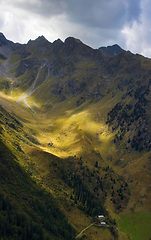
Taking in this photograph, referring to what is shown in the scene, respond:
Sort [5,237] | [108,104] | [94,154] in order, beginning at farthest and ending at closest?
[108,104], [94,154], [5,237]

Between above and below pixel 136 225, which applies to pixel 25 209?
above

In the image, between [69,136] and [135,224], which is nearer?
[135,224]

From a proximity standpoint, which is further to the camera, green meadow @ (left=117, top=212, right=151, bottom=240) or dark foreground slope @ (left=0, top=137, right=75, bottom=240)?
green meadow @ (left=117, top=212, right=151, bottom=240)

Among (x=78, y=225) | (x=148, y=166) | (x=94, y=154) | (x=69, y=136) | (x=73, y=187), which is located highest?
(x=69, y=136)

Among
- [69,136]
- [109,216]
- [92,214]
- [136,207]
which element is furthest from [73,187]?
[69,136]

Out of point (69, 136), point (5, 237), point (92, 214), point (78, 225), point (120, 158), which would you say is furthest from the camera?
point (69, 136)

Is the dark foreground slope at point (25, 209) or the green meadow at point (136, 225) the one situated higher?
the dark foreground slope at point (25, 209)

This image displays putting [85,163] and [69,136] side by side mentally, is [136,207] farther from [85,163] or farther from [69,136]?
[69,136]

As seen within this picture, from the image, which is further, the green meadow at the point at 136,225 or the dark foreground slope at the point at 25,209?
the green meadow at the point at 136,225

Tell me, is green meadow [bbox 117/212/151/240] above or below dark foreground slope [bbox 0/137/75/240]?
below

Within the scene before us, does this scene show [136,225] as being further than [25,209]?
Yes

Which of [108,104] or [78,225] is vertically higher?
[108,104]
